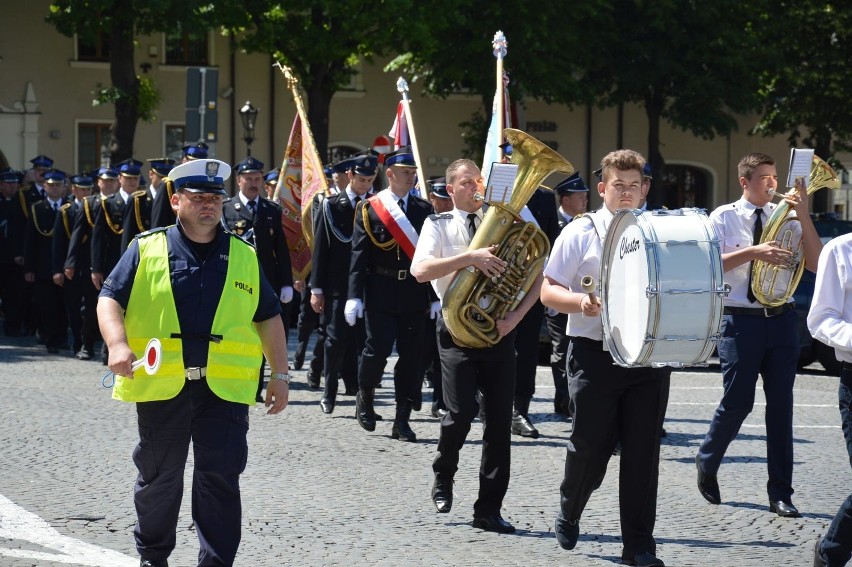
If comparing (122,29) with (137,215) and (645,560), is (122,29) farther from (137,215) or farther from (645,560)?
(645,560)

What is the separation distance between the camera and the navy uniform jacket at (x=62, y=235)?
17797mm

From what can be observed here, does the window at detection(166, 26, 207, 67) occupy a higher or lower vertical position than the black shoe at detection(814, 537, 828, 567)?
higher

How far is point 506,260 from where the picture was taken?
812cm

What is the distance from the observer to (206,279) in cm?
649

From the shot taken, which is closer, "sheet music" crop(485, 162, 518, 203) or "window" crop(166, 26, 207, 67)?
"sheet music" crop(485, 162, 518, 203)

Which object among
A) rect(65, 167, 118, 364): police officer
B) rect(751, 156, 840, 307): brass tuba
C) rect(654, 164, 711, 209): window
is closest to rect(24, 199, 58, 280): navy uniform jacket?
rect(65, 167, 118, 364): police officer

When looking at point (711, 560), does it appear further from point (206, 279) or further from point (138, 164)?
point (138, 164)

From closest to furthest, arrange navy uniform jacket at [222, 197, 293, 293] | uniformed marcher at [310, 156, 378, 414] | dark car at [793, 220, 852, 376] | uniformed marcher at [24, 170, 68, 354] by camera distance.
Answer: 1. uniformed marcher at [310, 156, 378, 414]
2. navy uniform jacket at [222, 197, 293, 293]
3. dark car at [793, 220, 852, 376]
4. uniformed marcher at [24, 170, 68, 354]

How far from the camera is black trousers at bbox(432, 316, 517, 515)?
8.05 m

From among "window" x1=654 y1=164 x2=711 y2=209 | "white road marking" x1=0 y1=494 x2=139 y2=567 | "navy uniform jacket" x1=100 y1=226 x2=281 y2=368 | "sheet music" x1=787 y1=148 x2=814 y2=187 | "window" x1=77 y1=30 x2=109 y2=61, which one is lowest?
"white road marking" x1=0 y1=494 x2=139 y2=567

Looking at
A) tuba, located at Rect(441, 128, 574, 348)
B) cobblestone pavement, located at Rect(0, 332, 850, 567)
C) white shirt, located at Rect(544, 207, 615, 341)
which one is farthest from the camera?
tuba, located at Rect(441, 128, 574, 348)

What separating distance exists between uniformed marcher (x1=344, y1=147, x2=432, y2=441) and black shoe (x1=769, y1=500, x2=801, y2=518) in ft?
11.0

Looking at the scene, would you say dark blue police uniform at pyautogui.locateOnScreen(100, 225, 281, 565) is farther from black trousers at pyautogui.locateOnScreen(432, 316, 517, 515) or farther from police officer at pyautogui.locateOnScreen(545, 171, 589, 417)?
police officer at pyautogui.locateOnScreen(545, 171, 589, 417)

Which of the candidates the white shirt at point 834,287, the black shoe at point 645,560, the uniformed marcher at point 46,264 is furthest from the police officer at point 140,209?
the white shirt at point 834,287
